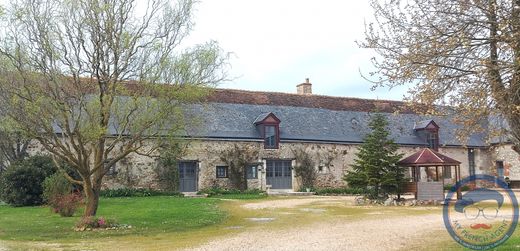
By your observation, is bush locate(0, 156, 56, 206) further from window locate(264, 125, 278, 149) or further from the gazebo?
the gazebo

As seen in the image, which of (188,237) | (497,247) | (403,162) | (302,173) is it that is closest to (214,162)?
(302,173)

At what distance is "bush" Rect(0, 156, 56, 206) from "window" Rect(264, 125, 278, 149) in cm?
1169

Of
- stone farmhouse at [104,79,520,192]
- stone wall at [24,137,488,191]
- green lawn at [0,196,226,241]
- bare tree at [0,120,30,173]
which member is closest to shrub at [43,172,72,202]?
green lawn at [0,196,226,241]

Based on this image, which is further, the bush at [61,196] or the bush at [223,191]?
the bush at [223,191]

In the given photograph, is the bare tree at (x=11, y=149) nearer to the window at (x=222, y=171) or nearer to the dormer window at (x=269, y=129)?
the window at (x=222, y=171)

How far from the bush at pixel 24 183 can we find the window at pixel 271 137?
1169cm

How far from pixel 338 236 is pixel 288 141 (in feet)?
58.7

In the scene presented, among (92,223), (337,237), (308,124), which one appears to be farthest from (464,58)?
(308,124)

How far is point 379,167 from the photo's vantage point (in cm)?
2036

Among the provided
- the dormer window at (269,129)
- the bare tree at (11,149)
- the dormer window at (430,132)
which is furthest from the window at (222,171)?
the dormer window at (430,132)

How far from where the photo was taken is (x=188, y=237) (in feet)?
37.2

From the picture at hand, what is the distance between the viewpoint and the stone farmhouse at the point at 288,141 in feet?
88.1

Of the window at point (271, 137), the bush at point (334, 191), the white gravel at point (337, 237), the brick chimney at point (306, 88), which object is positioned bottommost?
the white gravel at point (337, 237)

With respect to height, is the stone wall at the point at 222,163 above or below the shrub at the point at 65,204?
above
